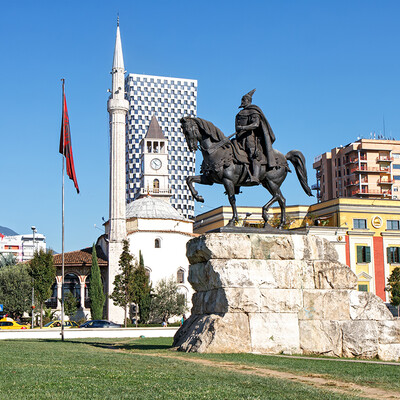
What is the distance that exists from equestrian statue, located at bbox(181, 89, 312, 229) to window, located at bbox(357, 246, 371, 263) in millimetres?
45355

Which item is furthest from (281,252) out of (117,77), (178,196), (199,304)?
(178,196)

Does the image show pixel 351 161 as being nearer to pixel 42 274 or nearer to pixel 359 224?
pixel 359 224

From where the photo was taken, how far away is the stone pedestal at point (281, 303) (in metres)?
13.6

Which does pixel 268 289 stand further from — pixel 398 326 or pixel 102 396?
pixel 102 396

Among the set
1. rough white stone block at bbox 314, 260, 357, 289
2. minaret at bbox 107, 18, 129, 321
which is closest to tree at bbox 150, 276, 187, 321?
minaret at bbox 107, 18, 129, 321

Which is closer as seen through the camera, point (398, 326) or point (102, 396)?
point (102, 396)

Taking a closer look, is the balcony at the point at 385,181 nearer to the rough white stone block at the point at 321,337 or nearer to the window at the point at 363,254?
the window at the point at 363,254

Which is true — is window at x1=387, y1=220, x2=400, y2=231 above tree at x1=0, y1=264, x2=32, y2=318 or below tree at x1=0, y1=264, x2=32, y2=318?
above

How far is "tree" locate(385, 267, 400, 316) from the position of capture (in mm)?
55062

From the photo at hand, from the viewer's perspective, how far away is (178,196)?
14438cm

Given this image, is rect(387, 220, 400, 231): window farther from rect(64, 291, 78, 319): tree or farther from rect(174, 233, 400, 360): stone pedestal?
rect(174, 233, 400, 360): stone pedestal

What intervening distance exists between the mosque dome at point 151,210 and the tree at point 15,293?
41.7 ft

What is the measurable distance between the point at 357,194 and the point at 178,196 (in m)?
55.2

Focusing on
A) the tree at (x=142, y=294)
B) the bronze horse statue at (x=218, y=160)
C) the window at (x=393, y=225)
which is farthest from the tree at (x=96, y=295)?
the bronze horse statue at (x=218, y=160)
